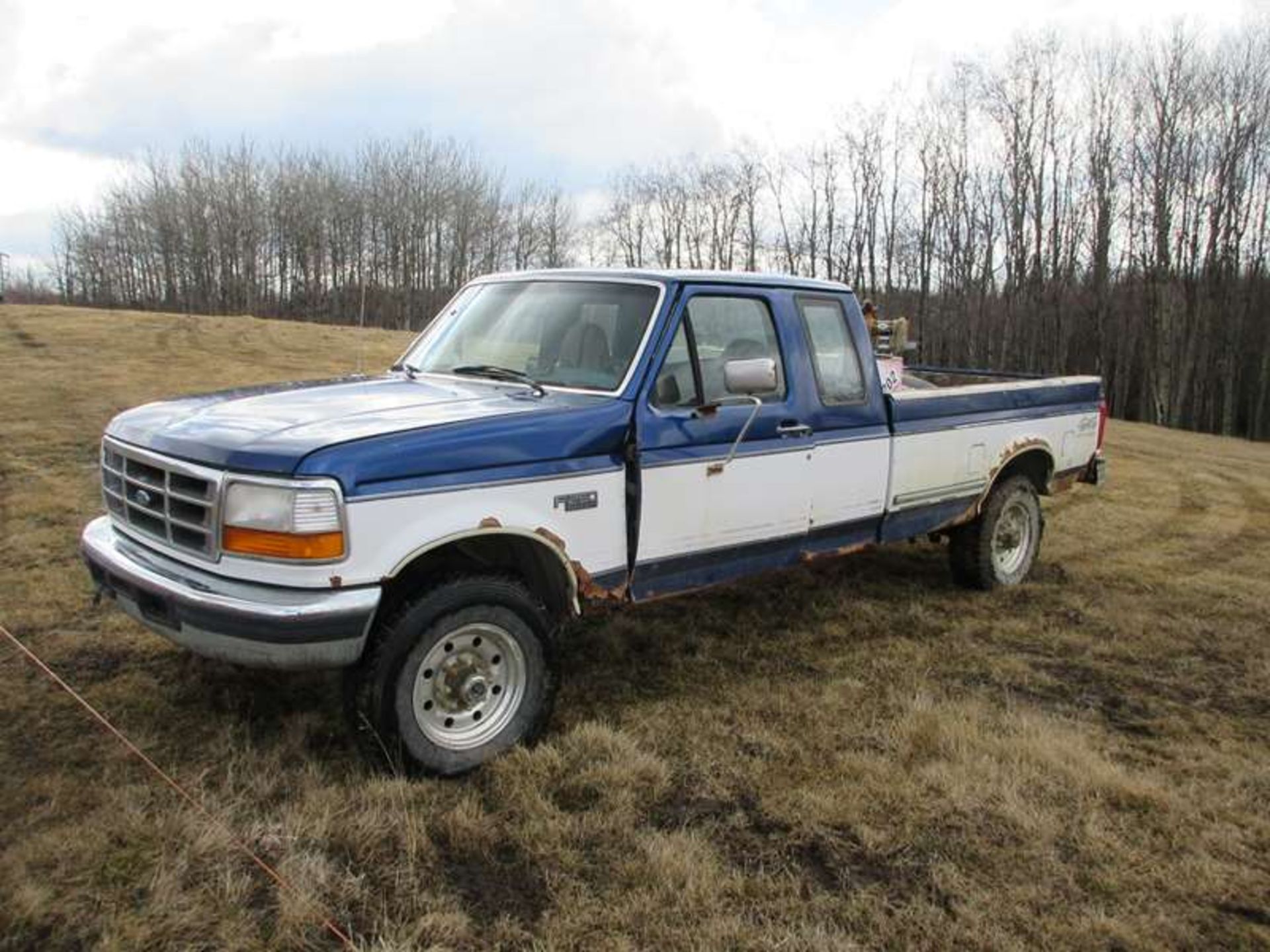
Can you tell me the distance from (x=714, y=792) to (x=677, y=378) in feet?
6.26

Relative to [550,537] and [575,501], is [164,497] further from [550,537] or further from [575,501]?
[575,501]

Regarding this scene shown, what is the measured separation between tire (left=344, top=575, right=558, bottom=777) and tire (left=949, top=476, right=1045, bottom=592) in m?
3.88

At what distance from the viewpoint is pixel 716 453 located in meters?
4.49

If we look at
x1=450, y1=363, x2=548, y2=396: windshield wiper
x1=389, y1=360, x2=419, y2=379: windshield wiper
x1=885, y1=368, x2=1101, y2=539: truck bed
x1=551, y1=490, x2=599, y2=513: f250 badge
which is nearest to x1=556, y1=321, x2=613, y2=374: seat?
x1=450, y1=363, x2=548, y2=396: windshield wiper

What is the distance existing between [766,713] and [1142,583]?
14.1 feet

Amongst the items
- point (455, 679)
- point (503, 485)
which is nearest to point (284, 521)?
point (503, 485)

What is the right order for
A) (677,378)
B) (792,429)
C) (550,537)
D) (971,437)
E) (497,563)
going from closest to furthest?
(550,537) → (497,563) → (677,378) → (792,429) → (971,437)

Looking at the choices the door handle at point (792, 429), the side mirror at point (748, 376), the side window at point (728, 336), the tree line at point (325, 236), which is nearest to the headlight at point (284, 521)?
the side mirror at point (748, 376)

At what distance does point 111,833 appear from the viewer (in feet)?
10.5

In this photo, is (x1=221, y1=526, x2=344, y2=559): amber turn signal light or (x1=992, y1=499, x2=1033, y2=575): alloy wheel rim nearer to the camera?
(x1=221, y1=526, x2=344, y2=559): amber turn signal light

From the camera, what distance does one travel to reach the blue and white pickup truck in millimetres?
3295

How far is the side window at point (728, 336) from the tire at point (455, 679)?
1.50 m

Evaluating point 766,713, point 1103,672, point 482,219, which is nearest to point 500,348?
point 766,713

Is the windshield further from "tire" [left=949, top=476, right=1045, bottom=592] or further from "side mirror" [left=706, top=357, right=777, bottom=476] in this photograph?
"tire" [left=949, top=476, right=1045, bottom=592]
